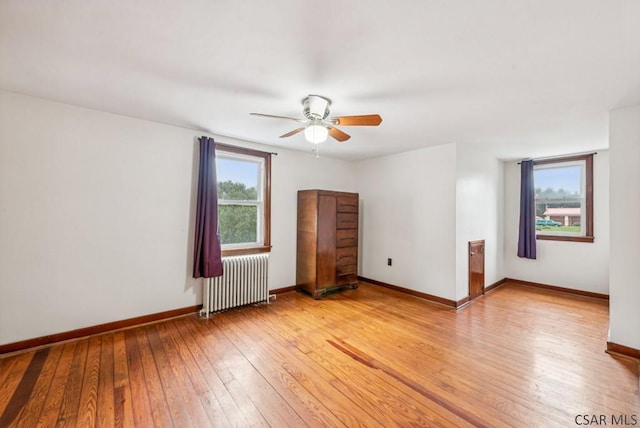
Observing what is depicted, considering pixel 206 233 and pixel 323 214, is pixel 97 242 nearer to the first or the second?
pixel 206 233

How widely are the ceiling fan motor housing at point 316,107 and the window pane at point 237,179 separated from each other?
178 centimetres

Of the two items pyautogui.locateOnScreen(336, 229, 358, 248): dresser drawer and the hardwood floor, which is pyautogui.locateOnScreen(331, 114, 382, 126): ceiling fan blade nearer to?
the hardwood floor

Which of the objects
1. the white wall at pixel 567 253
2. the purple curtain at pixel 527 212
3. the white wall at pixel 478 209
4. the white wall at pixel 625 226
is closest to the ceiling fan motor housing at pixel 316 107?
the white wall at pixel 478 209

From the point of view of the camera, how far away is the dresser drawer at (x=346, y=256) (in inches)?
169

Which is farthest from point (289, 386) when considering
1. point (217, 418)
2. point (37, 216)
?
point (37, 216)

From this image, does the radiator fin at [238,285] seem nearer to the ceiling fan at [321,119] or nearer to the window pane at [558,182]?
the ceiling fan at [321,119]

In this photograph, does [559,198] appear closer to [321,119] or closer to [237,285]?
[321,119]

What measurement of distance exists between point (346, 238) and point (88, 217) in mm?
3292

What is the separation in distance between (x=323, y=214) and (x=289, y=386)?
245 cm

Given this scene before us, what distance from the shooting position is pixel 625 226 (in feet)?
8.00

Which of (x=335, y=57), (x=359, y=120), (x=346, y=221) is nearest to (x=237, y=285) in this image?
(x=346, y=221)

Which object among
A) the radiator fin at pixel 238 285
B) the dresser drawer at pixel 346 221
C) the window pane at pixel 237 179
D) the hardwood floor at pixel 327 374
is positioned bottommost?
the hardwood floor at pixel 327 374

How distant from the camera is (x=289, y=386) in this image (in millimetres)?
1994

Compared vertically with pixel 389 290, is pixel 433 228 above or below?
above
